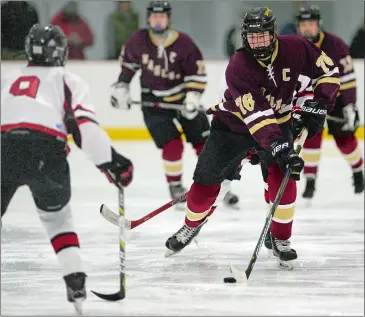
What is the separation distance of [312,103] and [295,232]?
3.61 feet

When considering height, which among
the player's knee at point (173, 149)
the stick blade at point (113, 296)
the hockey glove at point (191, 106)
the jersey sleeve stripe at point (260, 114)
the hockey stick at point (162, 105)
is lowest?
the player's knee at point (173, 149)

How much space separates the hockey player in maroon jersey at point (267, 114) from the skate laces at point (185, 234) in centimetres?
5

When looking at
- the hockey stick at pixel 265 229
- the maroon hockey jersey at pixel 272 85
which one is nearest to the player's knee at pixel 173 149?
the maroon hockey jersey at pixel 272 85

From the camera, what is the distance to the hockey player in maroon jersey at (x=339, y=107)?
17.9 feet

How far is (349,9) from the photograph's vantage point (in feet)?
24.5

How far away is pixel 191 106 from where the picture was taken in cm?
550

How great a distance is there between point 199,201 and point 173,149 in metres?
1.44

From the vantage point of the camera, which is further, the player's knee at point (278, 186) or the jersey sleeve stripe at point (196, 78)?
the jersey sleeve stripe at point (196, 78)

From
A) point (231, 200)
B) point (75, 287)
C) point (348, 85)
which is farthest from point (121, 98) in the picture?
point (75, 287)

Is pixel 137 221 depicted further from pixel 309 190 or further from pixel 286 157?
pixel 309 190

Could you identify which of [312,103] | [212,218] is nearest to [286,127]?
[312,103]

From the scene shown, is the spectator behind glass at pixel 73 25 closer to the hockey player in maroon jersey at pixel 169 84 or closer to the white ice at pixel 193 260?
the white ice at pixel 193 260

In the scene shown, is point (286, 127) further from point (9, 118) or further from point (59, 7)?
point (59, 7)

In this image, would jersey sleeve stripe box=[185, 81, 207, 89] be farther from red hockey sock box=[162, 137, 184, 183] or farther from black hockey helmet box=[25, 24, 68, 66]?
black hockey helmet box=[25, 24, 68, 66]
